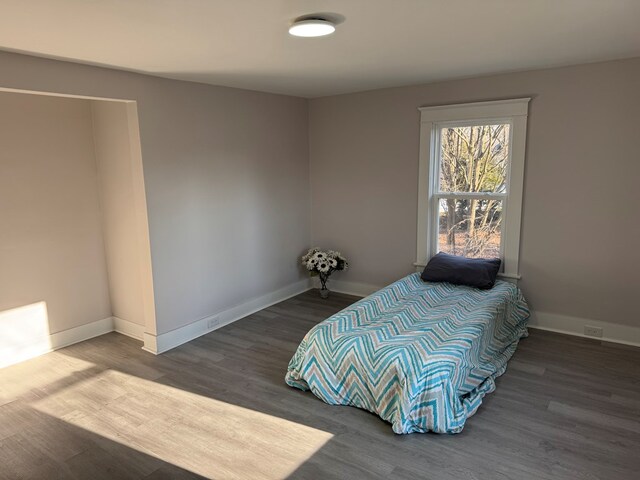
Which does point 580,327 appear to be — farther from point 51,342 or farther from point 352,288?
point 51,342

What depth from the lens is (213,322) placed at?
4.33 metres

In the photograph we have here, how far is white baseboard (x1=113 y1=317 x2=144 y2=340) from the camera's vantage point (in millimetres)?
4137

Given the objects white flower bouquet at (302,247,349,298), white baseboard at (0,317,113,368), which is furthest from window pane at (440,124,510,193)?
white baseboard at (0,317,113,368)

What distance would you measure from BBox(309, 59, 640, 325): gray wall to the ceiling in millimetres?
288

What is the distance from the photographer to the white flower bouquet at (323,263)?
5082mm

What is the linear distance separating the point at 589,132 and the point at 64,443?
442 cm

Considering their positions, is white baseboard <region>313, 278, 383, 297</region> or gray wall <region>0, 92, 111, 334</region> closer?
gray wall <region>0, 92, 111, 334</region>

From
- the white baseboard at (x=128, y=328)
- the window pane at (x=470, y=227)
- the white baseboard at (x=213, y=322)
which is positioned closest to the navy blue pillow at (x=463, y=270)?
the window pane at (x=470, y=227)

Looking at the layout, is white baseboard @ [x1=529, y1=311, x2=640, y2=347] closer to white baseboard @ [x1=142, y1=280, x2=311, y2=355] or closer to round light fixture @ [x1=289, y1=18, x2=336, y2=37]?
white baseboard @ [x1=142, y1=280, x2=311, y2=355]

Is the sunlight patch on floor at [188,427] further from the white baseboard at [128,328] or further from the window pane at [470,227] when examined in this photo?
the window pane at [470,227]

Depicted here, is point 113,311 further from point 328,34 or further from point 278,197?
point 328,34

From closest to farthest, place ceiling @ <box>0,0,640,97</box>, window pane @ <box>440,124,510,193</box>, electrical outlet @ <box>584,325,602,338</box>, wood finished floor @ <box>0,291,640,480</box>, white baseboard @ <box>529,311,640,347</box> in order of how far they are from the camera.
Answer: ceiling @ <box>0,0,640,97</box>, wood finished floor @ <box>0,291,640,480</box>, white baseboard @ <box>529,311,640,347</box>, electrical outlet @ <box>584,325,602,338</box>, window pane @ <box>440,124,510,193</box>

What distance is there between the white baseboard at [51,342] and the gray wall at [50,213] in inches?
2.0

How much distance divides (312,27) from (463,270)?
271 cm
